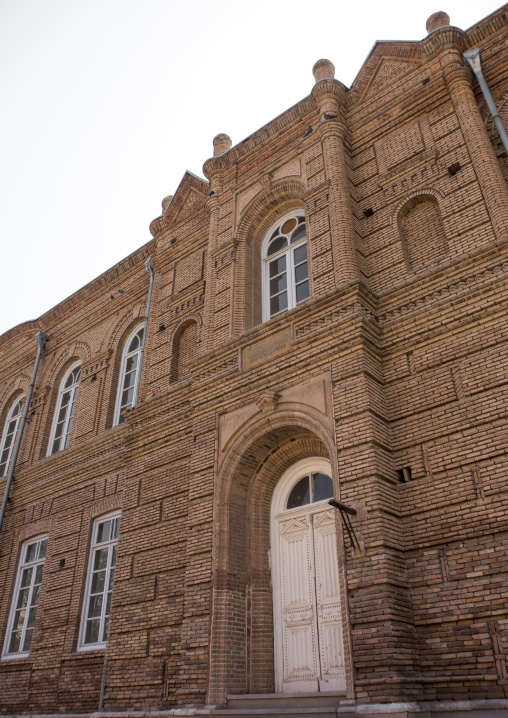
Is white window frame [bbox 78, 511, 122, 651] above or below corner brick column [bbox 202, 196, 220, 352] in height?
below

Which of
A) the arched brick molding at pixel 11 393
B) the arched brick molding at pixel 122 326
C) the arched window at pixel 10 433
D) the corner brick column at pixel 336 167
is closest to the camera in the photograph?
the corner brick column at pixel 336 167

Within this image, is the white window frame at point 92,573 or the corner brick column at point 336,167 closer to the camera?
the corner brick column at point 336,167

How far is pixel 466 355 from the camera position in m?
7.82

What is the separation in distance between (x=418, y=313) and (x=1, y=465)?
12.8 metres

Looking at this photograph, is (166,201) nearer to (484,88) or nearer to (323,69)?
(323,69)

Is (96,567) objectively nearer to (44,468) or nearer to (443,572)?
(44,468)

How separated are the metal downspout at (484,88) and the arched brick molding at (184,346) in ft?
20.6

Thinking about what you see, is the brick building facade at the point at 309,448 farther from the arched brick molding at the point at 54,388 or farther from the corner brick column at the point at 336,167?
the arched brick molding at the point at 54,388

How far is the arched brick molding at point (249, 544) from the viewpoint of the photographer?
8.11 metres

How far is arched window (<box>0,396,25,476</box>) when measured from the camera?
54.9 feet

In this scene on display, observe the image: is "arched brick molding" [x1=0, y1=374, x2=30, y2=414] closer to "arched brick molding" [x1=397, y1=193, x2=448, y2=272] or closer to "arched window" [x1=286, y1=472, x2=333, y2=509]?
"arched window" [x1=286, y1=472, x2=333, y2=509]

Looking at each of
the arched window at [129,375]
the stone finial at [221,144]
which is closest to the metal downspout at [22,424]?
the arched window at [129,375]

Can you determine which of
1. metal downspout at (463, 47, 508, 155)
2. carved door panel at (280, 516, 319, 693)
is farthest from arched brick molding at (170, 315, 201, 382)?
metal downspout at (463, 47, 508, 155)

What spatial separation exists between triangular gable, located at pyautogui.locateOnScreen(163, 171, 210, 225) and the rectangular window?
6.81 metres
